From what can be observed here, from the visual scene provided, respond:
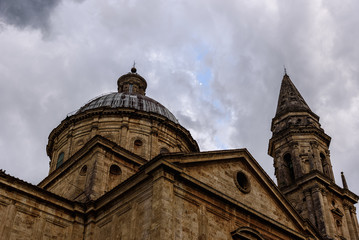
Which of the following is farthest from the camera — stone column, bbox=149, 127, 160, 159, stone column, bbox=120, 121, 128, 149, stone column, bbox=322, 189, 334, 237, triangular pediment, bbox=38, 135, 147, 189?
stone column, bbox=322, 189, 334, 237

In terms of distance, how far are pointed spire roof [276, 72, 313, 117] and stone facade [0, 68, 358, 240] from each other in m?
5.31

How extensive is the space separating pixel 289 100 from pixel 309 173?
9.22 metres

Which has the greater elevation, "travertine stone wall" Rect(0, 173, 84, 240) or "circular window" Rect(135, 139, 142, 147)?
"circular window" Rect(135, 139, 142, 147)

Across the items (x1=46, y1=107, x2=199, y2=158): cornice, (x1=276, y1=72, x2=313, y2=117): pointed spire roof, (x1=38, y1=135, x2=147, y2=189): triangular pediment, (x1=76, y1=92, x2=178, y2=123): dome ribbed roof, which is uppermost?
(x1=276, y1=72, x2=313, y2=117): pointed spire roof

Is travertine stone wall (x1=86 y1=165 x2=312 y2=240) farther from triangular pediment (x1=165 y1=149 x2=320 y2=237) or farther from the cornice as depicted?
the cornice

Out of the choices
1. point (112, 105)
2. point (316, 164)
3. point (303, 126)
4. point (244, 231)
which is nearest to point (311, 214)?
point (316, 164)

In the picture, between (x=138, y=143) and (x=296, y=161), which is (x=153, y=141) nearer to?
(x=138, y=143)

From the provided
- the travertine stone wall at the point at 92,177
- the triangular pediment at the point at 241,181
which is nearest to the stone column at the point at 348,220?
the triangular pediment at the point at 241,181

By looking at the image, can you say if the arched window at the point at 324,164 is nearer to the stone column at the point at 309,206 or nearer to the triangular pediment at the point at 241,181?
the stone column at the point at 309,206

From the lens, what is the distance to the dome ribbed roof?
33688 mm

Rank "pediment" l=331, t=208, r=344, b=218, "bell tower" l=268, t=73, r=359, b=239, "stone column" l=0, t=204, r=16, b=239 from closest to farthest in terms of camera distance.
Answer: "stone column" l=0, t=204, r=16, b=239, "bell tower" l=268, t=73, r=359, b=239, "pediment" l=331, t=208, r=344, b=218

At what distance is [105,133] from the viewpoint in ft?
102

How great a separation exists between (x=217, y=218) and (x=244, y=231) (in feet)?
5.28

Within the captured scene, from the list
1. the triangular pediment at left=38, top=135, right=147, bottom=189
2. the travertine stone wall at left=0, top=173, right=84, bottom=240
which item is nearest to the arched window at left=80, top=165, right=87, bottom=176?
the triangular pediment at left=38, top=135, right=147, bottom=189
